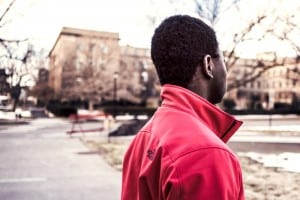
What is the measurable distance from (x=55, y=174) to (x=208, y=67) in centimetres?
788

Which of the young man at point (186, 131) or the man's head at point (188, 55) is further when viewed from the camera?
the man's head at point (188, 55)

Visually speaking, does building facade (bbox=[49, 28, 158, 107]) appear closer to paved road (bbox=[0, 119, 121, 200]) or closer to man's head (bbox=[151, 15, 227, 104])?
paved road (bbox=[0, 119, 121, 200])

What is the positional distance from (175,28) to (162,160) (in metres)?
0.49

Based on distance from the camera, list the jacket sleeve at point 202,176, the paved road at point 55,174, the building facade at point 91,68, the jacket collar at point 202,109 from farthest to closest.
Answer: the building facade at point 91,68
the paved road at point 55,174
the jacket collar at point 202,109
the jacket sleeve at point 202,176

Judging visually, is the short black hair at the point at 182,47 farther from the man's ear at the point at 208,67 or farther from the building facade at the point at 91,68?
the building facade at the point at 91,68

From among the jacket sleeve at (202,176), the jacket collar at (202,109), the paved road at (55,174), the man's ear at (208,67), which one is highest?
the man's ear at (208,67)

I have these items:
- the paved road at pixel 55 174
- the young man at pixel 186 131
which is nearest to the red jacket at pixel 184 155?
the young man at pixel 186 131

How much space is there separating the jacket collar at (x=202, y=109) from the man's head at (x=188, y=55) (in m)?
0.06

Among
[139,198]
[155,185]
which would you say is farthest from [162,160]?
[139,198]

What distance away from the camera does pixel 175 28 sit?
1483 millimetres

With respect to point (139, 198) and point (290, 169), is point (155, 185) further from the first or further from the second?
point (290, 169)

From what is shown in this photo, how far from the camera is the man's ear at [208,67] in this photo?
1484 millimetres

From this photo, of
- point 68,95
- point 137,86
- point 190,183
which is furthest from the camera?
point 137,86

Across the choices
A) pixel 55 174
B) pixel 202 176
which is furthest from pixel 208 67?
pixel 55 174
